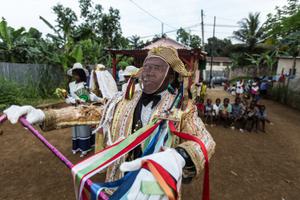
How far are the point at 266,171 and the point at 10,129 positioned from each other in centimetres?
633

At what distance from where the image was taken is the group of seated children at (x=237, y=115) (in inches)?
280

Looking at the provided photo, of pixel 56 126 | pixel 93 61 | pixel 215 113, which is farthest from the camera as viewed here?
pixel 93 61

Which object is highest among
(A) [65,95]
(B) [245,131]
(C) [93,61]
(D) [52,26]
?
(D) [52,26]

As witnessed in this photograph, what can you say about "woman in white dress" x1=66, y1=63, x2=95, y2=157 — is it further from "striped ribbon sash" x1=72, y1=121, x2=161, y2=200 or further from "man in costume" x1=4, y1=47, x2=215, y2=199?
"striped ribbon sash" x1=72, y1=121, x2=161, y2=200

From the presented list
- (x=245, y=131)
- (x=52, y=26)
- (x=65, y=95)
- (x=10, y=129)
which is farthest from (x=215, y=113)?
(x=52, y=26)

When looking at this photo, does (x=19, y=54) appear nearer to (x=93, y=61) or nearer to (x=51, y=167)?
(x=93, y=61)

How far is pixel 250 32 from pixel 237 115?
23.1 metres

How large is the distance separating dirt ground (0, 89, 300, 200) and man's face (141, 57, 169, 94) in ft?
4.84

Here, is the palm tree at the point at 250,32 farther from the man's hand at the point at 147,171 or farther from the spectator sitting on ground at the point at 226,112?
the man's hand at the point at 147,171

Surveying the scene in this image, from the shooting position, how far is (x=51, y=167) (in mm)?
4004

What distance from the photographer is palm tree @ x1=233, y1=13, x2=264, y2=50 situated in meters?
25.2

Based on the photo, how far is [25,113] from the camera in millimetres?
1421

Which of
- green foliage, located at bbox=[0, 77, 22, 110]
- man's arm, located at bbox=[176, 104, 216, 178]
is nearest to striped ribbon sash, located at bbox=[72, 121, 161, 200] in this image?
Result: man's arm, located at bbox=[176, 104, 216, 178]

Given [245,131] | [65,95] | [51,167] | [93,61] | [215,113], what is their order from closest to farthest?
[51,167] < [65,95] < [245,131] < [215,113] < [93,61]
